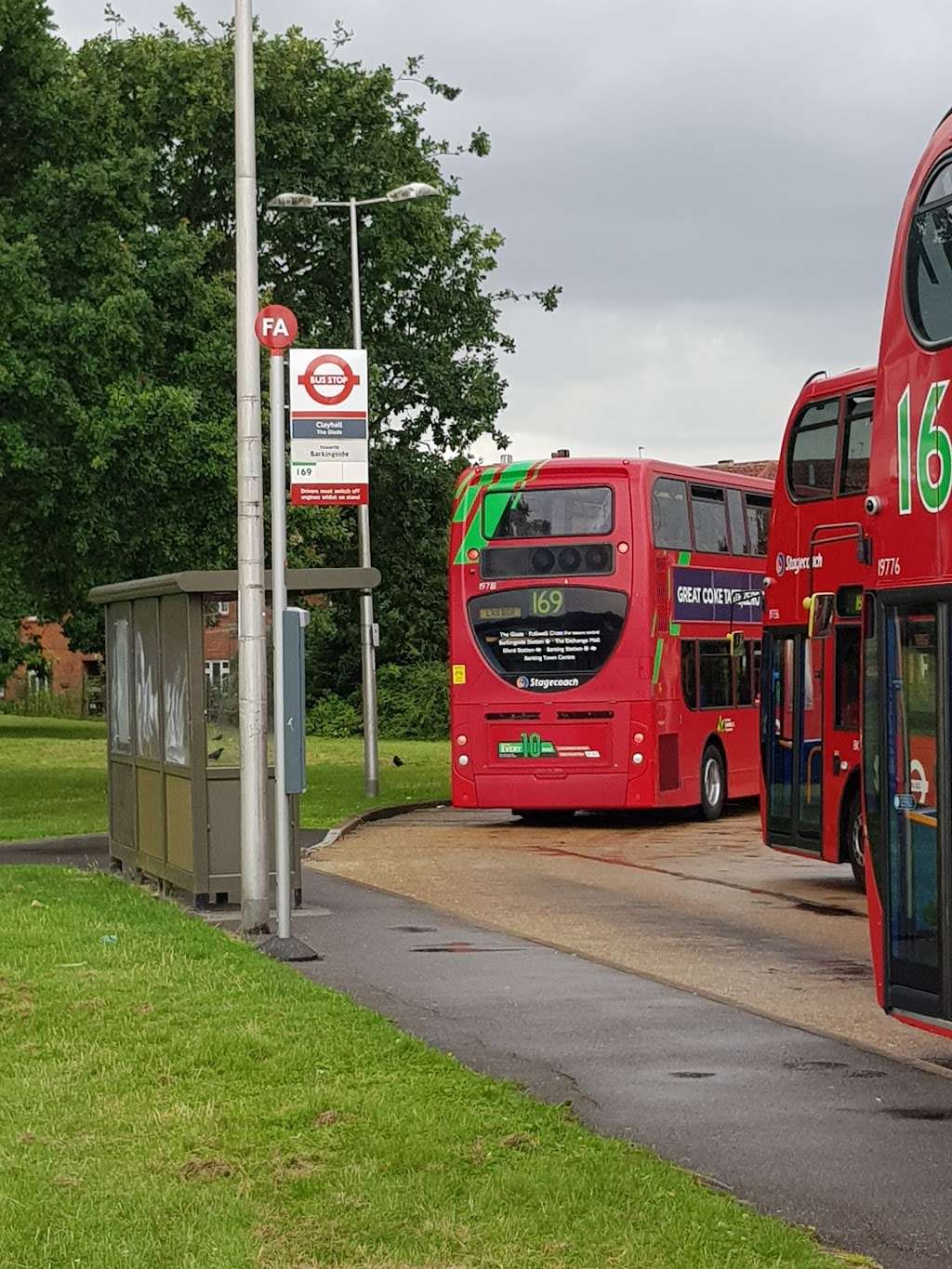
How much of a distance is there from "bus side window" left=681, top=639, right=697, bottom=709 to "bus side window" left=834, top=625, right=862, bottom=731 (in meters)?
7.31

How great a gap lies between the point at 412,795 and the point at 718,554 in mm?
7321

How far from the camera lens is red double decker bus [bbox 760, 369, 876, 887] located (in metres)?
18.6

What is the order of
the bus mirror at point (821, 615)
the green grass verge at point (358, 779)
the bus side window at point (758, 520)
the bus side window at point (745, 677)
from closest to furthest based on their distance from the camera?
the bus mirror at point (821, 615) → the bus side window at point (745, 677) → the bus side window at point (758, 520) → the green grass verge at point (358, 779)

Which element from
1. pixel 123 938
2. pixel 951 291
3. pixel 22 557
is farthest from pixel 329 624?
pixel 951 291

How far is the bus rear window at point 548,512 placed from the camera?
25203 mm

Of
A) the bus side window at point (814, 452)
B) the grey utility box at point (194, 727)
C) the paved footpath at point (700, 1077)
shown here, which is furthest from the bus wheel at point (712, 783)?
the paved footpath at point (700, 1077)

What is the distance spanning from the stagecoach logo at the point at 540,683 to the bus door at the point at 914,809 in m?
15.9

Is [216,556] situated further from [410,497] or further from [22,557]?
[410,497]

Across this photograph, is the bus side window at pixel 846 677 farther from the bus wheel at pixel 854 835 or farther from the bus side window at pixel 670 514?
the bus side window at pixel 670 514

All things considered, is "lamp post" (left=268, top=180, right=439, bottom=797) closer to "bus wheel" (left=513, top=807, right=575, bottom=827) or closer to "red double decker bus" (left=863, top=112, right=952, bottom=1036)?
"bus wheel" (left=513, top=807, right=575, bottom=827)

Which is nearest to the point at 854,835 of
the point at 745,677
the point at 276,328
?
the point at 276,328

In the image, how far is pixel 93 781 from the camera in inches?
1474

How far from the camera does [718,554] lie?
89.5 ft

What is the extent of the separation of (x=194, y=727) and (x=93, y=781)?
22014mm
